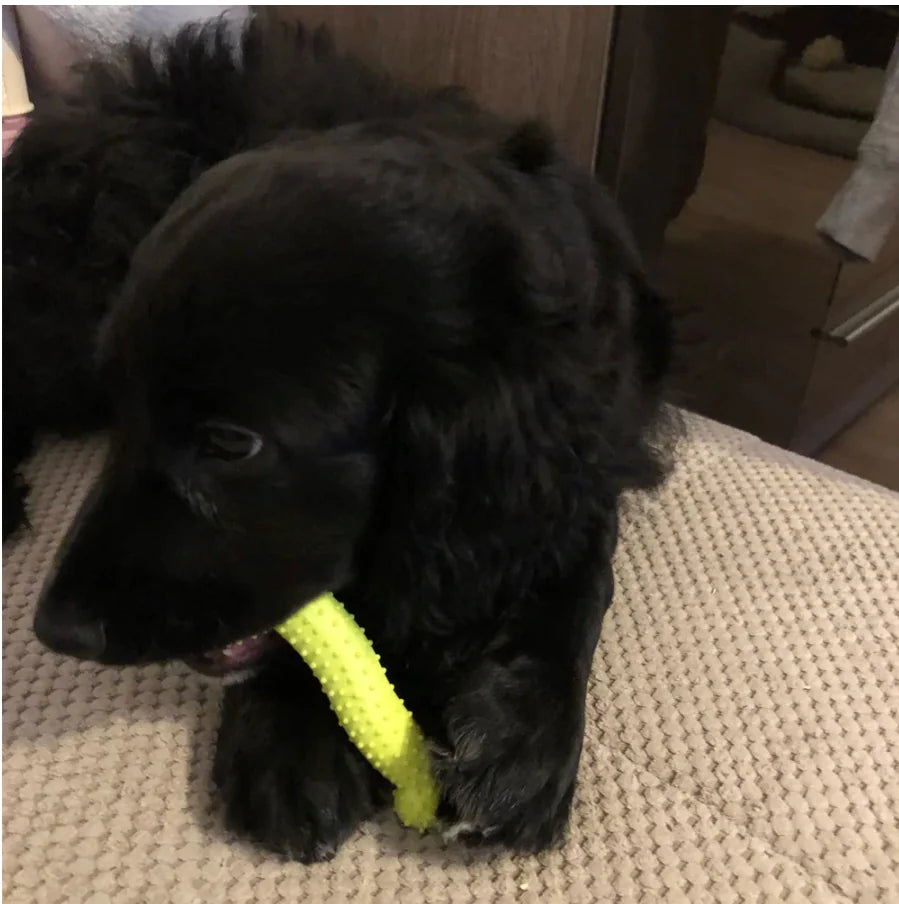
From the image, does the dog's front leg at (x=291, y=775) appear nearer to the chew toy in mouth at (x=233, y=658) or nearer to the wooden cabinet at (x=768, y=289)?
the chew toy in mouth at (x=233, y=658)

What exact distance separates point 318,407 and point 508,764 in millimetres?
285

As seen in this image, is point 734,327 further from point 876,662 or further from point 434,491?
point 434,491

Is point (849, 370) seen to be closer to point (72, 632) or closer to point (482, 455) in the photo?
point (482, 455)

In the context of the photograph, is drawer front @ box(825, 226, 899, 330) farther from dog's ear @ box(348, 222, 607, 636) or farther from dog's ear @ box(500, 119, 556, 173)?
dog's ear @ box(348, 222, 607, 636)

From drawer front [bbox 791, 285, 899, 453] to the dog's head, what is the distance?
99 centimetres

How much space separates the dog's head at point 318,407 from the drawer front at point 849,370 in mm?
994

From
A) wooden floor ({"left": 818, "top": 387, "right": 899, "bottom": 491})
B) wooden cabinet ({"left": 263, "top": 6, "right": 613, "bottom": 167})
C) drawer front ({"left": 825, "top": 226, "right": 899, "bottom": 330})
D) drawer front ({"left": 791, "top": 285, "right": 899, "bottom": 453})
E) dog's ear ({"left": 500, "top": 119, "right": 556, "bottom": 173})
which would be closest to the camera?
dog's ear ({"left": 500, "top": 119, "right": 556, "bottom": 173})

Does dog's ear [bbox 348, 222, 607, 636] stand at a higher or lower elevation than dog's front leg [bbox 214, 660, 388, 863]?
higher

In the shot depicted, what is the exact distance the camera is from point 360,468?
0.73m

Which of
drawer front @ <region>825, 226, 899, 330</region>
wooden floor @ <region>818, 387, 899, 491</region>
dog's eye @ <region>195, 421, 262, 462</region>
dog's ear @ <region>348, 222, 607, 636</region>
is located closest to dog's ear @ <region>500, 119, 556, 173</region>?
dog's ear @ <region>348, 222, 607, 636</region>

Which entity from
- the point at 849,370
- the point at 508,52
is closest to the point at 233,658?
the point at 508,52

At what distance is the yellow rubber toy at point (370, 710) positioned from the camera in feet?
2.36

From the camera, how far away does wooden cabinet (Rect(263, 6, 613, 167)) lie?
131cm

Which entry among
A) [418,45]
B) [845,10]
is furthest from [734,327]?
[418,45]
